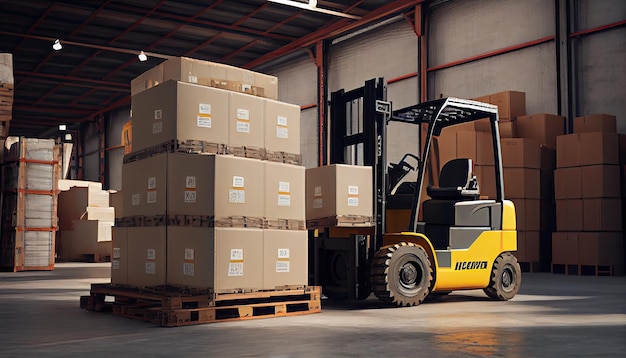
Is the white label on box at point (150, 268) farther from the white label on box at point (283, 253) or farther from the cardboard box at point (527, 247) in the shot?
the cardboard box at point (527, 247)

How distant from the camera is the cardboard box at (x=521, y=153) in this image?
12.3 m

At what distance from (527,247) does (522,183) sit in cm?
109

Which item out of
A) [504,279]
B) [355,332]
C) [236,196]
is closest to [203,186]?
[236,196]

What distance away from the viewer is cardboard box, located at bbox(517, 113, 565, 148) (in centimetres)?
1249

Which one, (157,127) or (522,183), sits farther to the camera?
(522,183)

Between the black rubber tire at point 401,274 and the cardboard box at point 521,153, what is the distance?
6.02 meters

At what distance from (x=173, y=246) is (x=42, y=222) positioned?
766 centimetres

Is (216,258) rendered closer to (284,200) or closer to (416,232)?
(284,200)

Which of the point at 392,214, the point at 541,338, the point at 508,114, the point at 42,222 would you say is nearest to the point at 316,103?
the point at 508,114

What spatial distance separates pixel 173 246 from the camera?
593 centimetres


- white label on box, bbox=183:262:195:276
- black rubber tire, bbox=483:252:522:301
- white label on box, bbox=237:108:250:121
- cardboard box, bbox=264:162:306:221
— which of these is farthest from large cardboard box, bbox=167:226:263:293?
black rubber tire, bbox=483:252:522:301

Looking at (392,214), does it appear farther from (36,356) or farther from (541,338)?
(36,356)

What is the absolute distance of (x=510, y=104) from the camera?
504 inches

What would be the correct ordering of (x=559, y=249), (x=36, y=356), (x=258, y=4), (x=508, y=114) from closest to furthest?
(x=36, y=356) → (x=559, y=249) → (x=508, y=114) → (x=258, y=4)
